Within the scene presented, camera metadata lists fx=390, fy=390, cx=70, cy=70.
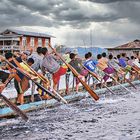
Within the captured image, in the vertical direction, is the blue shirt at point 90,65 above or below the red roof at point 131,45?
below

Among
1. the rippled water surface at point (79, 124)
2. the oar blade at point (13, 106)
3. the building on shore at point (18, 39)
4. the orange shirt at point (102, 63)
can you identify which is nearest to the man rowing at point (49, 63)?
the rippled water surface at point (79, 124)

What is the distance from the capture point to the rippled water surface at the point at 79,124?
9.88 m

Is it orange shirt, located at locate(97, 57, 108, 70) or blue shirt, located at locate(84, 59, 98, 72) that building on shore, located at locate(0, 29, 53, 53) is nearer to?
orange shirt, located at locate(97, 57, 108, 70)

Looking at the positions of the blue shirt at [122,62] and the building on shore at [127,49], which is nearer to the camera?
the blue shirt at [122,62]

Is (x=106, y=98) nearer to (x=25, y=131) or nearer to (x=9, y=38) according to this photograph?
(x=25, y=131)

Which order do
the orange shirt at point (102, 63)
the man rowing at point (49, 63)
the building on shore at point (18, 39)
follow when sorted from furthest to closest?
the building on shore at point (18, 39)
the orange shirt at point (102, 63)
the man rowing at point (49, 63)

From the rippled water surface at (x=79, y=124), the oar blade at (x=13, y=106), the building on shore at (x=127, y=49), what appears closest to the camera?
the rippled water surface at (x=79, y=124)

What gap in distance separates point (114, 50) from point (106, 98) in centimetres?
4988

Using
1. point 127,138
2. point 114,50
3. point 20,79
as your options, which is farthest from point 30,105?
point 114,50

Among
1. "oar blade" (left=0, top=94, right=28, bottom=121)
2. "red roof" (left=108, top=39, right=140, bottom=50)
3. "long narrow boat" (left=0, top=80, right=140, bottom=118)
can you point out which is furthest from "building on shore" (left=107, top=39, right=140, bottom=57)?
"oar blade" (left=0, top=94, right=28, bottom=121)

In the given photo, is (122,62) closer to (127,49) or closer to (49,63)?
(49,63)

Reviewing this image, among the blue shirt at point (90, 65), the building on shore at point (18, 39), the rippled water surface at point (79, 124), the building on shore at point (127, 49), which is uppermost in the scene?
the building on shore at point (18, 39)

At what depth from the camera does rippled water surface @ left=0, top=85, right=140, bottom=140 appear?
9875mm

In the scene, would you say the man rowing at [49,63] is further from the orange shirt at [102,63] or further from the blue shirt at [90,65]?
the orange shirt at [102,63]
